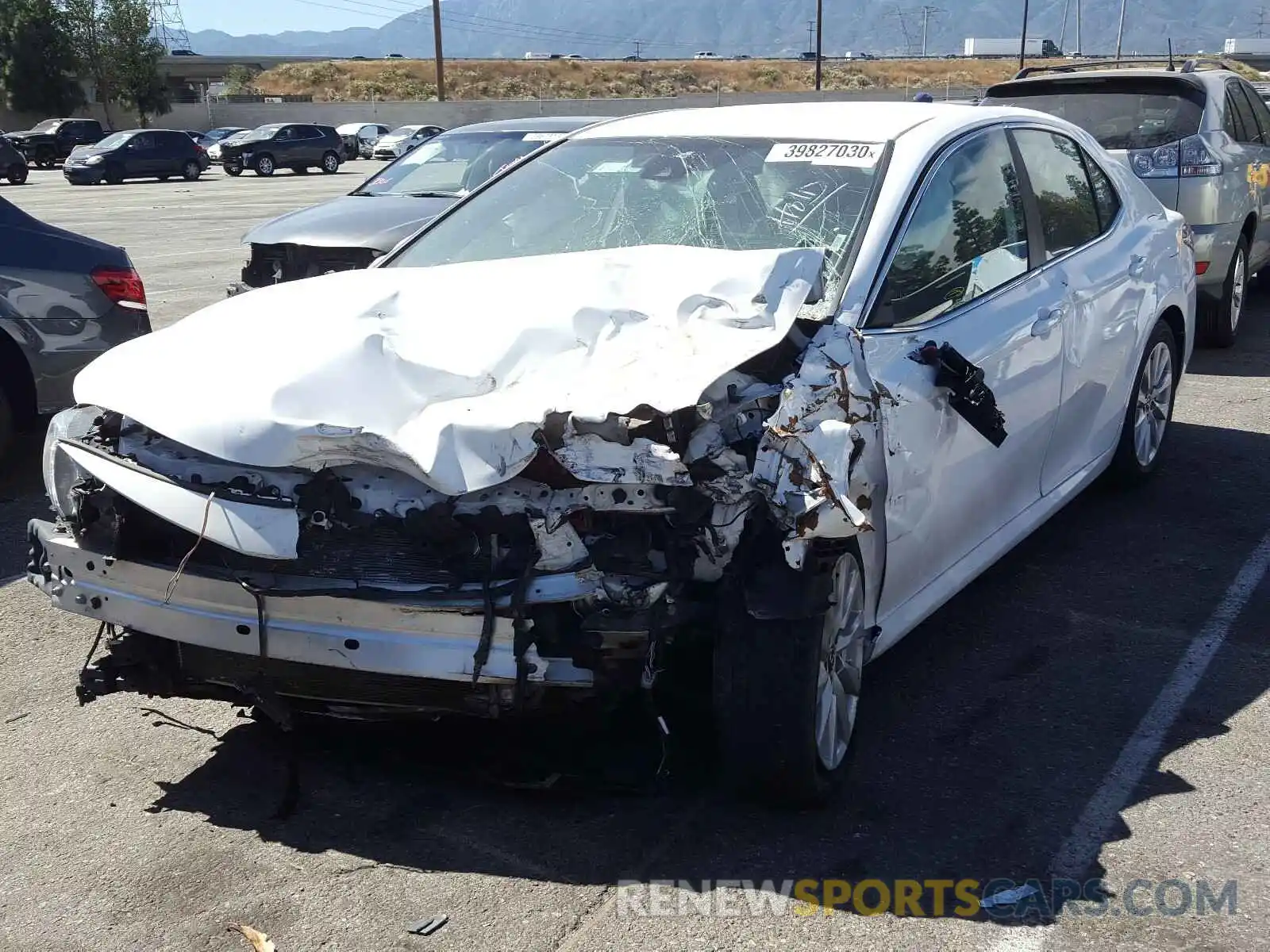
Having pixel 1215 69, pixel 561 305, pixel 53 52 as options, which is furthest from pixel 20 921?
pixel 53 52

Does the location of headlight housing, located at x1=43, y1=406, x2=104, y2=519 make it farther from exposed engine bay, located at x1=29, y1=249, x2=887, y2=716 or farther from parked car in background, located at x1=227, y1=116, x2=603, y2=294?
parked car in background, located at x1=227, y1=116, x2=603, y2=294

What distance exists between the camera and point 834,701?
3531mm

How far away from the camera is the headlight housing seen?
3545mm

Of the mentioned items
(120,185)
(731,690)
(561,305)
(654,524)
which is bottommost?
(120,185)

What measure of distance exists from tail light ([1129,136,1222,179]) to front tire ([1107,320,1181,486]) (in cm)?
323

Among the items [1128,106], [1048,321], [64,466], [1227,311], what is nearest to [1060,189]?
[1048,321]

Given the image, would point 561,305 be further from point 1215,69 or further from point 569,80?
point 569,80

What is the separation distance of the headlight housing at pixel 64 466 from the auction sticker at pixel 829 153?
7.53 feet

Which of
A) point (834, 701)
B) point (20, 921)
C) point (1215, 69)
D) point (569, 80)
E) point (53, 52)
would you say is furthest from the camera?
point (569, 80)

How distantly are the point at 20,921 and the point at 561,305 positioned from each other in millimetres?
2062

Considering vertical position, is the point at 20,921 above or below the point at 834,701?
below

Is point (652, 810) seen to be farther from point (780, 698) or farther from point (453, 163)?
point (453, 163)

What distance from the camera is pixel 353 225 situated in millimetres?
9648

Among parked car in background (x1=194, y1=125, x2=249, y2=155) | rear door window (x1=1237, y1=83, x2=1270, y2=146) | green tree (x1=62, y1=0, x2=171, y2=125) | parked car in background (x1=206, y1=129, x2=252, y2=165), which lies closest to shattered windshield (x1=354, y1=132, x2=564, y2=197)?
rear door window (x1=1237, y1=83, x2=1270, y2=146)
